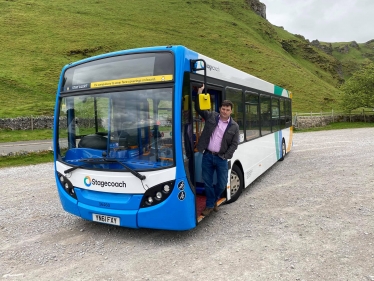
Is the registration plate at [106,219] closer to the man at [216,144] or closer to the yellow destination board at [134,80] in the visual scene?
the man at [216,144]

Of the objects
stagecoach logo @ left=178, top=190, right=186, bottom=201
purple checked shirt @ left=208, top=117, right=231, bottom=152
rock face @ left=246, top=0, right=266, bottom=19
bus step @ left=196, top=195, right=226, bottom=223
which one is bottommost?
bus step @ left=196, top=195, right=226, bottom=223

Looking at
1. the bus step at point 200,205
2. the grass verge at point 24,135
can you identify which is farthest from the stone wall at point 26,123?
the bus step at point 200,205

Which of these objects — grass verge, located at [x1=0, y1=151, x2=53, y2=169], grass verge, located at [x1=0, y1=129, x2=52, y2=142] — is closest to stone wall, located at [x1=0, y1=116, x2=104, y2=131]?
grass verge, located at [x1=0, y1=129, x2=52, y2=142]

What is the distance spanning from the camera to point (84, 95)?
4.80 m

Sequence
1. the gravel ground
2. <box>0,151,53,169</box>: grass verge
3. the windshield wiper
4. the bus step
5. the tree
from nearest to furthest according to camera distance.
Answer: the gravel ground, the windshield wiper, the bus step, <box>0,151,53,169</box>: grass verge, the tree

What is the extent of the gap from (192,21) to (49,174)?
85.6 meters

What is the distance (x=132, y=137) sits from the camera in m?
4.41

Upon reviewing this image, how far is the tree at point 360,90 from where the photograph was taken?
3544 cm

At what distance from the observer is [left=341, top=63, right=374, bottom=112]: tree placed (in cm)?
3544

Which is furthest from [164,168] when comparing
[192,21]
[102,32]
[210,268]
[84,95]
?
[192,21]

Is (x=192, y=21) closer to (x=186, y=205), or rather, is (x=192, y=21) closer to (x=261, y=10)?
(x=261, y=10)

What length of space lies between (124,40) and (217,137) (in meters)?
64.5

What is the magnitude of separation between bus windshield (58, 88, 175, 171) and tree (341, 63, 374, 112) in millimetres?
37842

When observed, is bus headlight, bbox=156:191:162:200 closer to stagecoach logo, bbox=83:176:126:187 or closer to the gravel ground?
stagecoach logo, bbox=83:176:126:187
